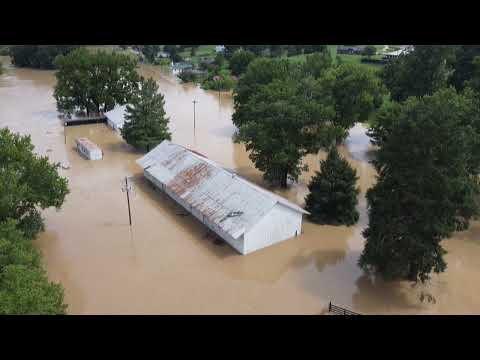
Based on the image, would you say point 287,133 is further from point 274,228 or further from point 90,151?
point 90,151

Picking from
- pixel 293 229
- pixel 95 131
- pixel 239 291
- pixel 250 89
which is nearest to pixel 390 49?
pixel 250 89

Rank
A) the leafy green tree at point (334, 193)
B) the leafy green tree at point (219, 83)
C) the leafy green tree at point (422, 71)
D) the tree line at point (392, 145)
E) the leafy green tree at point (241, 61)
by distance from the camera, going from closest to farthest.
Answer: the tree line at point (392, 145) < the leafy green tree at point (334, 193) < the leafy green tree at point (422, 71) < the leafy green tree at point (219, 83) < the leafy green tree at point (241, 61)

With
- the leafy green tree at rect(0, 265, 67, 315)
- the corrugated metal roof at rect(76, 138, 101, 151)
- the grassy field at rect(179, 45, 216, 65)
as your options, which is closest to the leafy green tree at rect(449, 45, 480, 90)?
the corrugated metal roof at rect(76, 138, 101, 151)

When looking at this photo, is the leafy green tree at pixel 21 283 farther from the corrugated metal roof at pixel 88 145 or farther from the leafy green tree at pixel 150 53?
the leafy green tree at pixel 150 53

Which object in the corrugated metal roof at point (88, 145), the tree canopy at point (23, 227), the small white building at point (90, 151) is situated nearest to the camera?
the tree canopy at point (23, 227)

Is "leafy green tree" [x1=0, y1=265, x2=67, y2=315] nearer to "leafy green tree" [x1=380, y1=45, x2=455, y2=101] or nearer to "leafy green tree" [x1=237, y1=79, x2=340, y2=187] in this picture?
"leafy green tree" [x1=237, y1=79, x2=340, y2=187]

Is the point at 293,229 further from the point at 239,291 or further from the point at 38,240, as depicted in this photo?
the point at 38,240

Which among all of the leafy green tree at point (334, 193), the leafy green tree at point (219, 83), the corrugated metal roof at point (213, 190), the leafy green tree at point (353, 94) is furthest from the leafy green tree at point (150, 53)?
the leafy green tree at point (334, 193)
